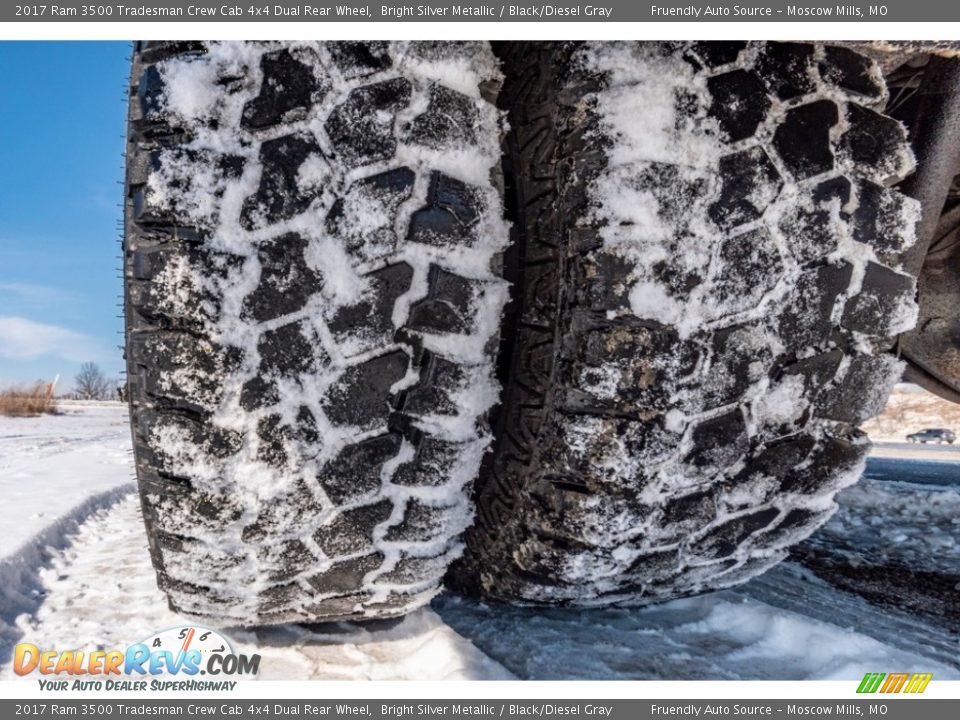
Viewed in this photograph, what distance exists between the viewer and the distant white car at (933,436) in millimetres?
13453

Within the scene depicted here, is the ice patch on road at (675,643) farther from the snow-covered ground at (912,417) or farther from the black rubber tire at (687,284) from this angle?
the snow-covered ground at (912,417)

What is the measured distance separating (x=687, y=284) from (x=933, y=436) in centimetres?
1601

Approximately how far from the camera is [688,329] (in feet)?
3.04

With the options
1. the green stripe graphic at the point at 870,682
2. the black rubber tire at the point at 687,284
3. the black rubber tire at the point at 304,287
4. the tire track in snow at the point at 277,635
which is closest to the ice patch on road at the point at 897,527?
the green stripe graphic at the point at 870,682

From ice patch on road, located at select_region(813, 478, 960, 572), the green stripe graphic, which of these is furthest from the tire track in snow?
ice patch on road, located at select_region(813, 478, 960, 572)

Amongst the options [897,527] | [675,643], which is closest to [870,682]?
[675,643]

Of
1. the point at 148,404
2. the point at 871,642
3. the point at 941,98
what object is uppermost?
the point at 941,98

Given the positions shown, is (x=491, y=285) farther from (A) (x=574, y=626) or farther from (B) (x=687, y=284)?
(A) (x=574, y=626)

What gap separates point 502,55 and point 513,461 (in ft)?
2.15

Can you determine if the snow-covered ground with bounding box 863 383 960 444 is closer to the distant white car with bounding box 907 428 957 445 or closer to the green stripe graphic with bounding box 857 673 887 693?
the distant white car with bounding box 907 428 957 445

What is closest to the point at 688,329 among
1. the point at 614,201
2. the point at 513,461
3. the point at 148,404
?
the point at 614,201

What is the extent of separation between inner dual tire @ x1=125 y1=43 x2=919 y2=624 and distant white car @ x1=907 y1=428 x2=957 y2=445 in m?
15.1

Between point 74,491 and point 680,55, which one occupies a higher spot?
point 680,55
